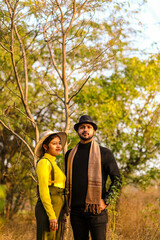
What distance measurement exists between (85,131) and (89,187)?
0.68 meters

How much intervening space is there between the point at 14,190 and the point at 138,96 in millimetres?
5015

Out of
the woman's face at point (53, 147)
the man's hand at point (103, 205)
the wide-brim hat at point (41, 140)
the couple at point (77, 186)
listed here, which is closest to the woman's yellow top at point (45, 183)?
the couple at point (77, 186)

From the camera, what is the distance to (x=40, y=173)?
3018 mm

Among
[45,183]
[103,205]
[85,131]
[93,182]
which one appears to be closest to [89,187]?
[93,182]

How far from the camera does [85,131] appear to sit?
11.5ft

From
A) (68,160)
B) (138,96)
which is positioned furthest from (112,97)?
(68,160)

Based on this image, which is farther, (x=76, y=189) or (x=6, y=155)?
(x=6, y=155)

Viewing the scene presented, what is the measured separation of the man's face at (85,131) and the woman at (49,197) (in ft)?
1.14

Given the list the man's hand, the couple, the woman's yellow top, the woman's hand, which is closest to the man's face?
the couple

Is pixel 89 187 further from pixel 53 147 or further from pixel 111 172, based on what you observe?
pixel 53 147

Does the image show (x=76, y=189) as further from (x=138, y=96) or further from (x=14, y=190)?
(x=14, y=190)

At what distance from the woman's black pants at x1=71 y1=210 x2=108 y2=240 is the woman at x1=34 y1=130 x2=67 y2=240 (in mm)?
231

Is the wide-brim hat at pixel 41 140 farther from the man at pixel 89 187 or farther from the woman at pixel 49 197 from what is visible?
the man at pixel 89 187

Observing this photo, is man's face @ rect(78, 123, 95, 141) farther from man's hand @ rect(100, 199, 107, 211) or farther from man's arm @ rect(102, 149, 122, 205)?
man's hand @ rect(100, 199, 107, 211)
